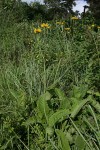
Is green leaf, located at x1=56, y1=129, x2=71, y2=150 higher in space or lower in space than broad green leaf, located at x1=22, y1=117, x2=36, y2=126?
lower

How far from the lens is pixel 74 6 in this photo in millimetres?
47875

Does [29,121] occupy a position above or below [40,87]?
below

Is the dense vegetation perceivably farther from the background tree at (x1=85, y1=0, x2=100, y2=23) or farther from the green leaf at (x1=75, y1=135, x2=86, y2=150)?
the background tree at (x1=85, y1=0, x2=100, y2=23)

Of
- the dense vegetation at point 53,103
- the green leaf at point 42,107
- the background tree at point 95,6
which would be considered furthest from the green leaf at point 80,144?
the background tree at point 95,6

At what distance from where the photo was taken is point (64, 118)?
3029 mm

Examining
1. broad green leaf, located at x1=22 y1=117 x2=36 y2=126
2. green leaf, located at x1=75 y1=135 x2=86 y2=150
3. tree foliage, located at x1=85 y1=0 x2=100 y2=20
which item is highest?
tree foliage, located at x1=85 y1=0 x2=100 y2=20

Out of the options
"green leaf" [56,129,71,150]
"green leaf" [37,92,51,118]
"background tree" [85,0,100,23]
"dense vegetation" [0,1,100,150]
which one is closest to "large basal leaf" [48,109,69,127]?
"dense vegetation" [0,1,100,150]

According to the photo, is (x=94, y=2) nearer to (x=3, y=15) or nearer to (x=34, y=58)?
(x=3, y=15)

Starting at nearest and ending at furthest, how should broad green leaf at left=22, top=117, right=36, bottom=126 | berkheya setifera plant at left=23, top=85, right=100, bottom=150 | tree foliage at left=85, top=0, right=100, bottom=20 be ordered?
berkheya setifera plant at left=23, top=85, right=100, bottom=150 → broad green leaf at left=22, top=117, right=36, bottom=126 → tree foliage at left=85, top=0, right=100, bottom=20

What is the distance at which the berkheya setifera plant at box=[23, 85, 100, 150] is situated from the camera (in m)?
2.85

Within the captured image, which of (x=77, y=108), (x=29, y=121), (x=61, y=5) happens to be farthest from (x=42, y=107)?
(x=61, y=5)

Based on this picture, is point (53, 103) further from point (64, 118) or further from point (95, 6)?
point (95, 6)

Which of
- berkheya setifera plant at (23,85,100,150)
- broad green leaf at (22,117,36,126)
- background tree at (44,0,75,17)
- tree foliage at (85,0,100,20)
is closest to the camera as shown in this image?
berkheya setifera plant at (23,85,100,150)

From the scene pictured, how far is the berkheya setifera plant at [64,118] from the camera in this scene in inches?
112
